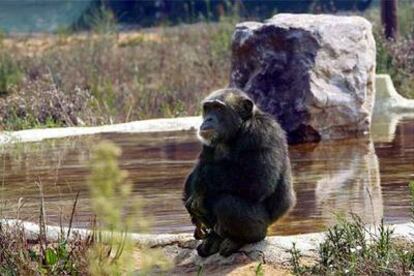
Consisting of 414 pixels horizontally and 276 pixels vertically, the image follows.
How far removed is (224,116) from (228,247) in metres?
0.83

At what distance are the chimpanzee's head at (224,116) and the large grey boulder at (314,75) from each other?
5.07 m

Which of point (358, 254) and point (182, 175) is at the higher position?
point (358, 254)

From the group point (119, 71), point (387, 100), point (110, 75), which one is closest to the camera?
point (387, 100)

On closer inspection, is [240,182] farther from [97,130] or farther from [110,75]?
[110,75]

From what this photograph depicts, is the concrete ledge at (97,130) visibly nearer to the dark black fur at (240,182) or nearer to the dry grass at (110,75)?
the dry grass at (110,75)

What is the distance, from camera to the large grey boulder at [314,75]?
1294 centimetres

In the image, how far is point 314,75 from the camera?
1297 centimetres

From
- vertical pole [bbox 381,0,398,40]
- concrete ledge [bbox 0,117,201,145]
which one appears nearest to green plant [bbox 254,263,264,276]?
concrete ledge [bbox 0,117,201,145]

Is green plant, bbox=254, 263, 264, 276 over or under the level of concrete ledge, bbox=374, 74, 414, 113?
over

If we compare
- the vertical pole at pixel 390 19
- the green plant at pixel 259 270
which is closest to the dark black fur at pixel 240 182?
the green plant at pixel 259 270

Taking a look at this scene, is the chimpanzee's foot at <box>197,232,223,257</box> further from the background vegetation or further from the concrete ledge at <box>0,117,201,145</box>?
the background vegetation

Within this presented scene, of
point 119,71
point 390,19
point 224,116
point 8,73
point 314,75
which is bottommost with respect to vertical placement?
point 119,71

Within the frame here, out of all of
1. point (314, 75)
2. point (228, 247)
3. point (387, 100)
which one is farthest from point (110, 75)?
point (228, 247)

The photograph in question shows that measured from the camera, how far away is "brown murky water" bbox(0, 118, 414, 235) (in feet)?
27.8
